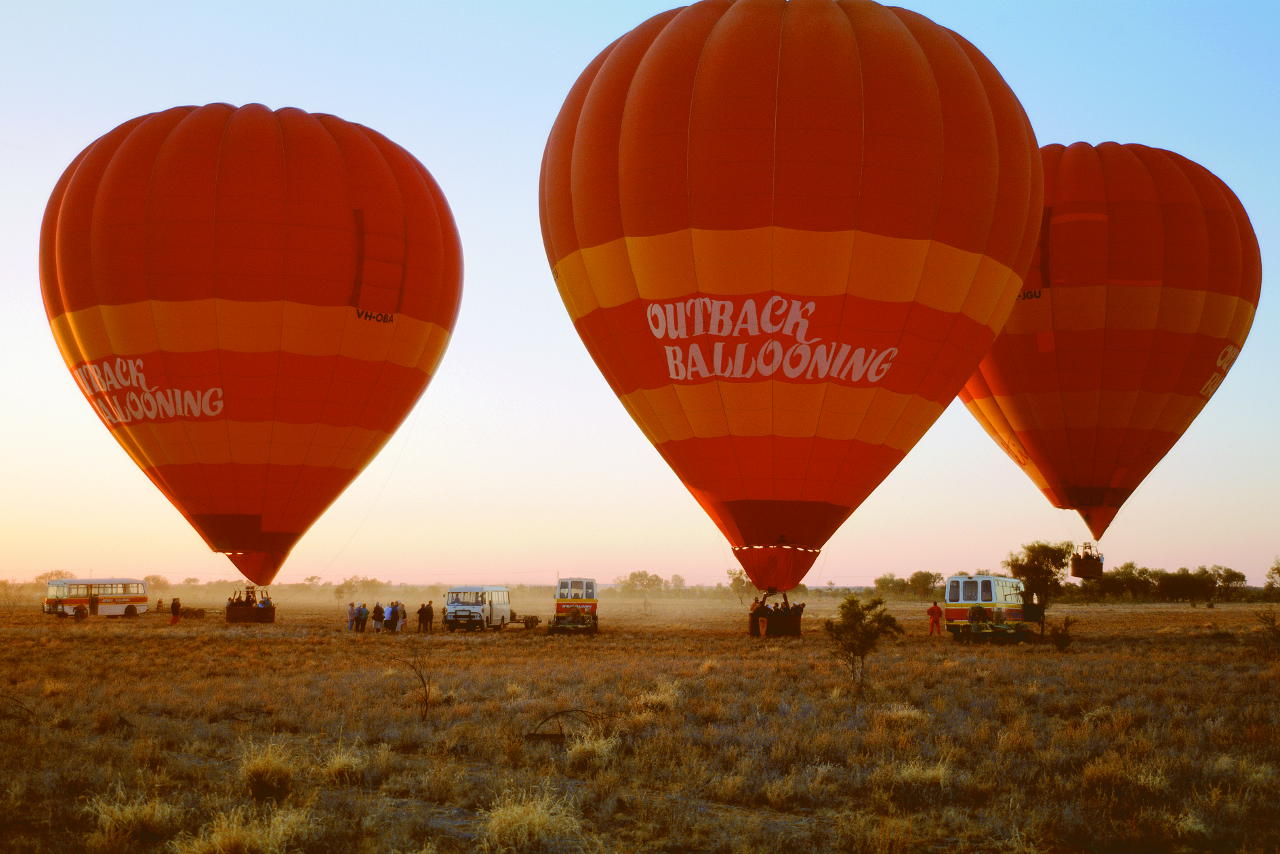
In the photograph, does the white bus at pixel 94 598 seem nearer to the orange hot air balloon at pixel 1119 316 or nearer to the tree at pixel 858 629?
the tree at pixel 858 629

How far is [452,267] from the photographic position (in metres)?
28.2

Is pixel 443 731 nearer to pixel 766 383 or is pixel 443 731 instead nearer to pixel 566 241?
pixel 766 383

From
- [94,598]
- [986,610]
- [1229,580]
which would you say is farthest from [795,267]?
[1229,580]

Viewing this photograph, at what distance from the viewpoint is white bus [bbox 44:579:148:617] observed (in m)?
45.8

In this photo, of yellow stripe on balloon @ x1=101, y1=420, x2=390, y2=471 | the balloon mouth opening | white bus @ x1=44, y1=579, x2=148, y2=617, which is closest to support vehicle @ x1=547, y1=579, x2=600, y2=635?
yellow stripe on balloon @ x1=101, y1=420, x2=390, y2=471

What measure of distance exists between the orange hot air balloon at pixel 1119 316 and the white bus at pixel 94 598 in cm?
3807

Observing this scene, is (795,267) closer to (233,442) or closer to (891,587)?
(233,442)

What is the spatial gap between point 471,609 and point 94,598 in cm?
1953

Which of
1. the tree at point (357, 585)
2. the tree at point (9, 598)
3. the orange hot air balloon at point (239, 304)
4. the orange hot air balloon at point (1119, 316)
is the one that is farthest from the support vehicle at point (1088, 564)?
the tree at point (357, 585)

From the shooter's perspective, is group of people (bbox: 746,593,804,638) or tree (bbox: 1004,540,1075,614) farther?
tree (bbox: 1004,540,1075,614)

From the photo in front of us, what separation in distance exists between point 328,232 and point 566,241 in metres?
7.34

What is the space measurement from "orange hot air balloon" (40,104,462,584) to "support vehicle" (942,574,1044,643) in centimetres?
1710

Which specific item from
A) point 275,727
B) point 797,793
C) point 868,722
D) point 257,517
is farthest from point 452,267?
point 797,793

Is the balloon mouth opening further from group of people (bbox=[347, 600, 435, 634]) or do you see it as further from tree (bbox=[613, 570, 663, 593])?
tree (bbox=[613, 570, 663, 593])
